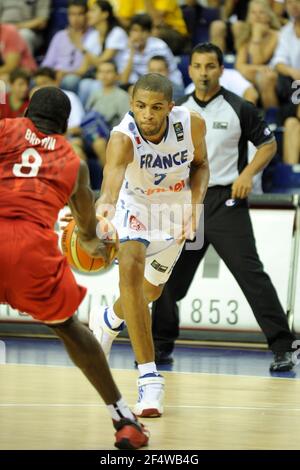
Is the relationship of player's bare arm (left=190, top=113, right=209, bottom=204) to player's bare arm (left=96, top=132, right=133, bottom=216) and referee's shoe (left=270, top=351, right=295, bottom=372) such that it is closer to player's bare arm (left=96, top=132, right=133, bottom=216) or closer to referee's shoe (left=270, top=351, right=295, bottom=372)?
player's bare arm (left=96, top=132, right=133, bottom=216)

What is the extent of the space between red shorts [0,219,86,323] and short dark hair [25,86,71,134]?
54cm

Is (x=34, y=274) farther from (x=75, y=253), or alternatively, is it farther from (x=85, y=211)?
(x=75, y=253)

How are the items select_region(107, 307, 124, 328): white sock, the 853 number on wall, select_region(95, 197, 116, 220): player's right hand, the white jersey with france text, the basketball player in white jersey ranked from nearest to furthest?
select_region(95, 197, 116, 220): player's right hand
the basketball player in white jersey
the white jersey with france text
select_region(107, 307, 124, 328): white sock
the 853 number on wall

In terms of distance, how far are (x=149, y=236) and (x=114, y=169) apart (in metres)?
0.69

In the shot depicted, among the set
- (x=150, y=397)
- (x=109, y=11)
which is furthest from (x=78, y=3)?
(x=150, y=397)

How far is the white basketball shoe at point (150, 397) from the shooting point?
275 inches

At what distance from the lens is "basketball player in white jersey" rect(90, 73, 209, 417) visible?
7113mm

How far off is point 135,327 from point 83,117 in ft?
21.2

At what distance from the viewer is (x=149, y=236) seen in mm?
7664

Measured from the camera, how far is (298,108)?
41.1ft

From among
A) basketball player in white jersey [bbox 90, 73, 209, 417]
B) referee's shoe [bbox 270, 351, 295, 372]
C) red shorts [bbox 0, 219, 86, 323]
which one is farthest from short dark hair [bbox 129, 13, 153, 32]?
red shorts [bbox 0, 219, 86, 323]

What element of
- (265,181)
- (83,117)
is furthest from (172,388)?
(83,117)

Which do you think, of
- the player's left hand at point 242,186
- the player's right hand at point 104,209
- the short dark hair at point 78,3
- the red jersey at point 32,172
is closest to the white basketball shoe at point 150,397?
the player's right hand at point 104,209
